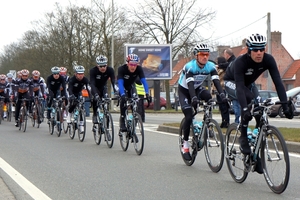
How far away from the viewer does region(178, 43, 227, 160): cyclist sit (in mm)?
8531

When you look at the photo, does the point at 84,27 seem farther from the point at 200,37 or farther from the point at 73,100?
the point at 73,100

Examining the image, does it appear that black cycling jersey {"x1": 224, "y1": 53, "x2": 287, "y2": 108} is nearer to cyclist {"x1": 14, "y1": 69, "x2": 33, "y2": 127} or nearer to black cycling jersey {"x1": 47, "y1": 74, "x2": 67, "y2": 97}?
black cycling jersey {"x1": 47, "y1": 74, "x2": 67, "y2": 97}

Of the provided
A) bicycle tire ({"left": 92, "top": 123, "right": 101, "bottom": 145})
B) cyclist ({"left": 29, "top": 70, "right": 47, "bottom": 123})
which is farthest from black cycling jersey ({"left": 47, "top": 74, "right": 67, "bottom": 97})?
bicycle tire ({"left": 92, "top": 123, "right": 101, "bottom": 145})

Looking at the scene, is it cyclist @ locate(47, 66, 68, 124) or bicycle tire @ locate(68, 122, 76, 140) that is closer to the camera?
bicycle tire @ locate(68, 122, 76, 140)

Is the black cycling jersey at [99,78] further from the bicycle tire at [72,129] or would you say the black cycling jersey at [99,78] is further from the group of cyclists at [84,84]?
the bicycle tire at [72,129]

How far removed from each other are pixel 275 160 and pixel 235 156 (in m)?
0.93

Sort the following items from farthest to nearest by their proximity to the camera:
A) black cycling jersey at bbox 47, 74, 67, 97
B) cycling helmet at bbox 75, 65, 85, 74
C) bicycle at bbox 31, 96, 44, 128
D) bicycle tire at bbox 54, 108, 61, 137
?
1. bicycle at bbox 31, 96, 44, 128
2. black cycling jersey at bbox 47, 74, 67, 97
3. bicycle tire at bbox 54, 108, 61, 137
4. cycling helmet at bbox 75, 65, 85, 74

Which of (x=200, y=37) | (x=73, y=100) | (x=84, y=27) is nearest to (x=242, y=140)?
(x=73, y=100)

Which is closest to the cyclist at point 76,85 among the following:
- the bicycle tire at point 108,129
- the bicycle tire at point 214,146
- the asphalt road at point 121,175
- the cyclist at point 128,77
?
the asphalt road at point 121,175

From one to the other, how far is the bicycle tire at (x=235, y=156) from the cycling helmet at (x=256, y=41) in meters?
1.30

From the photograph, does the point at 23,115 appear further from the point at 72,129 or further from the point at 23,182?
the point at 23,182

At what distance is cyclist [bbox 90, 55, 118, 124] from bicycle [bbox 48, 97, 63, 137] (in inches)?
119

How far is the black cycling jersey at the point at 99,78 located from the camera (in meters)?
12.3

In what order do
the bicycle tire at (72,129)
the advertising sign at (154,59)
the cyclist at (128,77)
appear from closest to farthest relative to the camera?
the cyclist at (128,77)
the bicycle tire at (72,129)
the advertising sign at (154,59)
